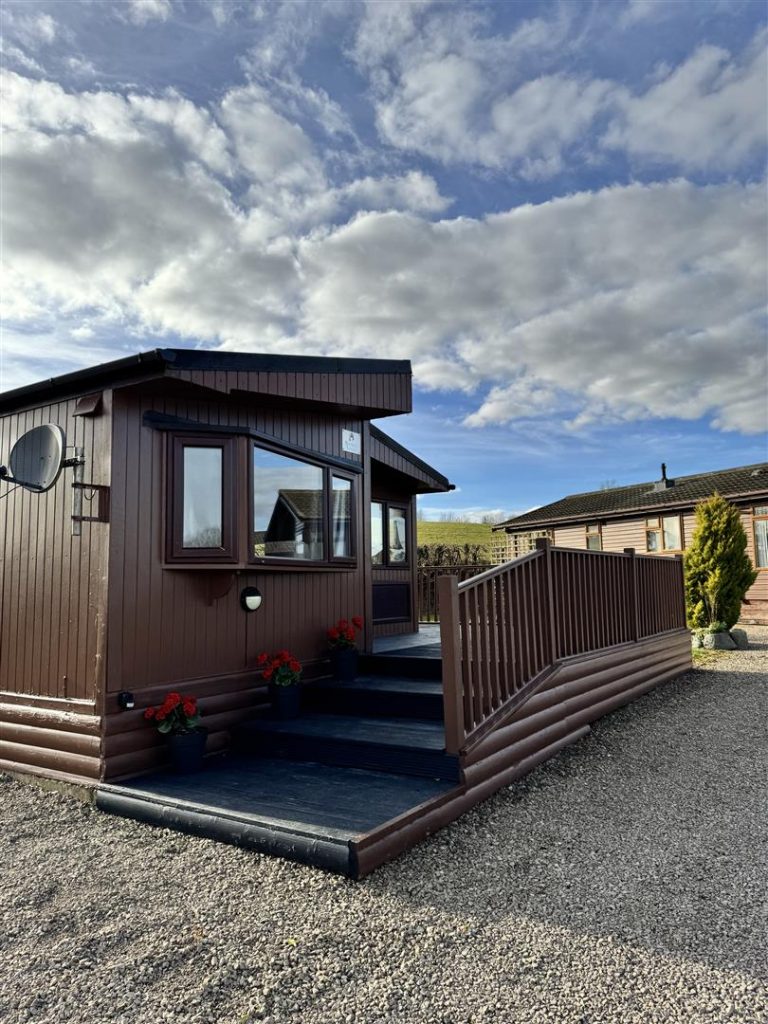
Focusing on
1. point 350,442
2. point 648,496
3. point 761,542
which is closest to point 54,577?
point 350,442

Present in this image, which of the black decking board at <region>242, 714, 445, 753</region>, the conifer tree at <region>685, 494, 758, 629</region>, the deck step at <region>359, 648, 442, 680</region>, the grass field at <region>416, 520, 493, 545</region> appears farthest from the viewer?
the grass field at <region>416, 520, 493, 545</region>

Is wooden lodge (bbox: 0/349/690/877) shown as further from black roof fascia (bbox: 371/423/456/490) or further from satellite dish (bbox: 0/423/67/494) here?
black roof fascia (bbox: 371/423/456/490)

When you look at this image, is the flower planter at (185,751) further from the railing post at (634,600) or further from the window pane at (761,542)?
the window pane at (761,542)

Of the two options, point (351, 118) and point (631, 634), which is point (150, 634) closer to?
point (631, 634)

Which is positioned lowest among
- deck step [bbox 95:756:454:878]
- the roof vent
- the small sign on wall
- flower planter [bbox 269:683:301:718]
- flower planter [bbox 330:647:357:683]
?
deck step [bbox 95:756:454:878]

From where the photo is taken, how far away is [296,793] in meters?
3.36

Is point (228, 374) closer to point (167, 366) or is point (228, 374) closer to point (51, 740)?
point (167, 366)

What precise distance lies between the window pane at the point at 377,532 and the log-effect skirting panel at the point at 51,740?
422cm

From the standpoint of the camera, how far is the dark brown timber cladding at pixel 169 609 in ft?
12.9

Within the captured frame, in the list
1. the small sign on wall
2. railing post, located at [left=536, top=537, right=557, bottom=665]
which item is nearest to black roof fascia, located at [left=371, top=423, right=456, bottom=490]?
the small sign on wall

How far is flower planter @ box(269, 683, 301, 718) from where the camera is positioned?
181 inches

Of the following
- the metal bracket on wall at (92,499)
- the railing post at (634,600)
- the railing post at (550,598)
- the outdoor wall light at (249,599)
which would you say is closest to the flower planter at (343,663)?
the outdoor wall light at (249,599)

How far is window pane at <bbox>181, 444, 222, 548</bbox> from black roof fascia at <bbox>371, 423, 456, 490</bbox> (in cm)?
277

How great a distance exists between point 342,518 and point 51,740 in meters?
2.80
